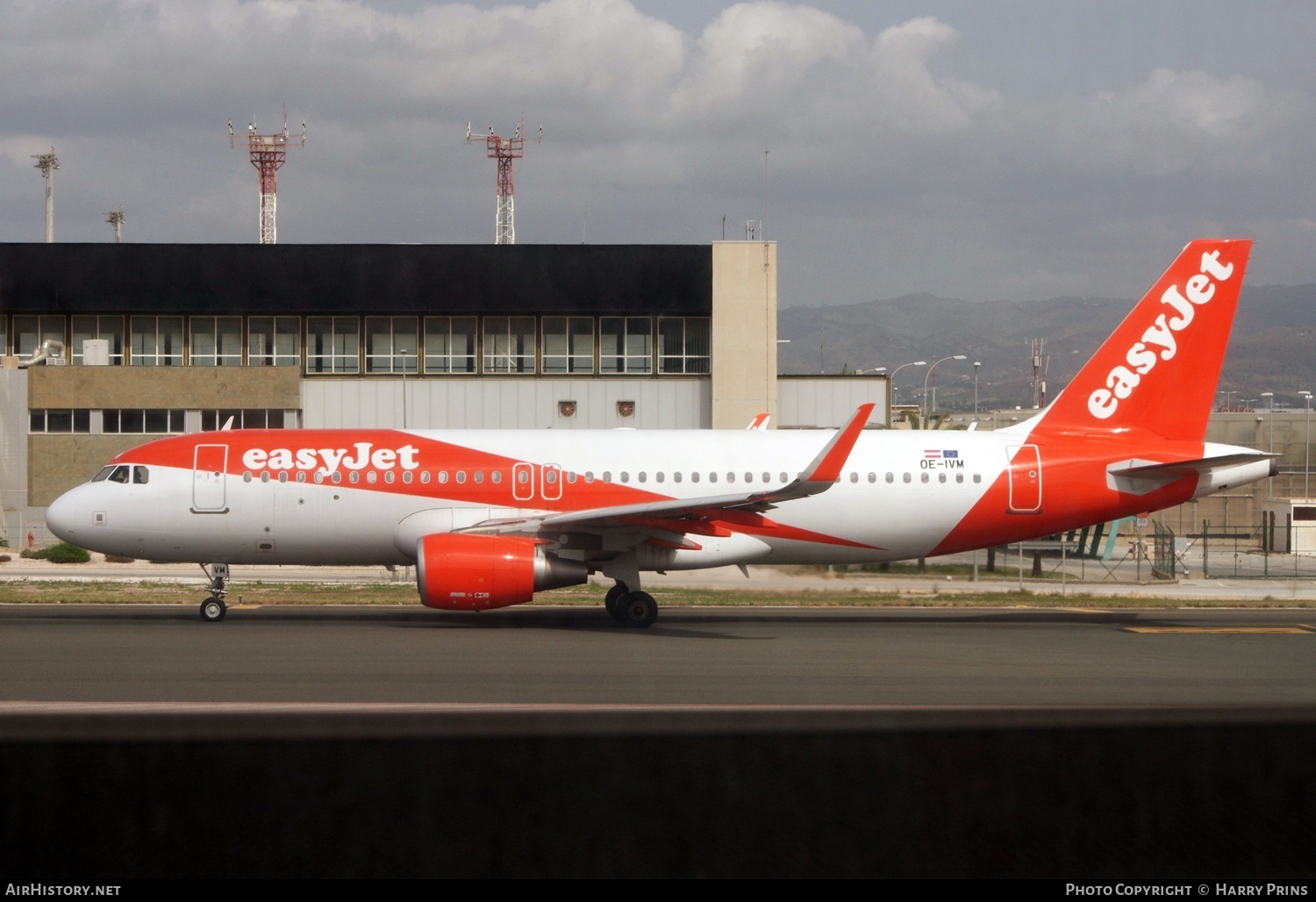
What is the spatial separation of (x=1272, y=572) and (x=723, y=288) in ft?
69.9

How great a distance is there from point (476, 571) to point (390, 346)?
30.5 meters

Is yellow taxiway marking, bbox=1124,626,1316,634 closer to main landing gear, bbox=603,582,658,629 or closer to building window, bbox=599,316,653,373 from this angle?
main landing gear, bbox=603,582,658,629

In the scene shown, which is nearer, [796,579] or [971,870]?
[971,870]

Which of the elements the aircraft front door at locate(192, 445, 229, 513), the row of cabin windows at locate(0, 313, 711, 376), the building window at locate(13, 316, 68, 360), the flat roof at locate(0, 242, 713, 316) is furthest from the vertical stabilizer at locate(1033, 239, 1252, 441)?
the building window at locate(13, 316, 68, 360)

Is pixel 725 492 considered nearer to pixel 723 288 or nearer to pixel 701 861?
pixel 701 861

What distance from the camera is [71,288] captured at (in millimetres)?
47250

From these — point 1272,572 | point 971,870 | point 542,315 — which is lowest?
point 1272,572

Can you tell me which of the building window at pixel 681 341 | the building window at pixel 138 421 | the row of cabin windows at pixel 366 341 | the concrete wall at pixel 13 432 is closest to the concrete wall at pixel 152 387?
the building window at pixel 138 421

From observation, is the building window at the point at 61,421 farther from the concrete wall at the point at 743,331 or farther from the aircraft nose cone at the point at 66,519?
the aircraft nose cone at the point at 66,519

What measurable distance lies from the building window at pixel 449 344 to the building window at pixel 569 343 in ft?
9.55

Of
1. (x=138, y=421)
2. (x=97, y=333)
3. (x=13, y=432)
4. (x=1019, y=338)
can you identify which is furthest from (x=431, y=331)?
(x=1019, y=338)

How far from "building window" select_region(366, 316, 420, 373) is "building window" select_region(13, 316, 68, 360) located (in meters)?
11.9

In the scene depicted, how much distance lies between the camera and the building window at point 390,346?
4806 centimetres

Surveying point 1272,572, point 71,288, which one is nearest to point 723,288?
point 1272,572
